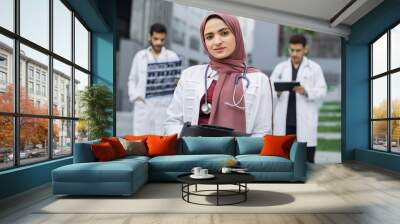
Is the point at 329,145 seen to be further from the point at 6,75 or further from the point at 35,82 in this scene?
the point at 6,75

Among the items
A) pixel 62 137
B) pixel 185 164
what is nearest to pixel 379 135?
pixel 185 164

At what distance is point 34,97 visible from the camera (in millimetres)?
5742

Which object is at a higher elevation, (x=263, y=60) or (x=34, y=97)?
(x=263, y=60)

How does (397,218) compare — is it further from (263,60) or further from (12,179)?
(263,60)

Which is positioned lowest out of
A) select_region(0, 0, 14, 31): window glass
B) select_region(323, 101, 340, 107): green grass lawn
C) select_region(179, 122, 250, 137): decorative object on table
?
select_region(179, 122, 250, 137): decorative object on table

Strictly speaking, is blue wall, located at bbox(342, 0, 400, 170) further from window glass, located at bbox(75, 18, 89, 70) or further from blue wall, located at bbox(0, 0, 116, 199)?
window glass, located at bbox(75, 18, 89, 70)

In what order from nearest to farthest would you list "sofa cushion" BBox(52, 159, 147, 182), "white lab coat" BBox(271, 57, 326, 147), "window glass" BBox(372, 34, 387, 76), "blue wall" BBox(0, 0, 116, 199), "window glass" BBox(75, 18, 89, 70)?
"sofa cushion" BBox(52, 159, 147, 182)
"blue wall" BBox(0, 0, 116, 199)
"window glass" BBox(75, 18, 89, 70)
"window glass" BBox(372, 34, 387, 76)
"white lab coat" BBox(271, 57, 326, 147)

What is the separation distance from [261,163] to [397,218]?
226 centimetres

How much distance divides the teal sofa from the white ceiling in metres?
2.97

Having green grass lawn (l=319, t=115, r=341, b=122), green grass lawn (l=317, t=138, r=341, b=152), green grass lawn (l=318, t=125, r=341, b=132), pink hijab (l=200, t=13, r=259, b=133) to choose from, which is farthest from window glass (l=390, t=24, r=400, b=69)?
pink hijab (l=200, t=13, r=259, b=133)

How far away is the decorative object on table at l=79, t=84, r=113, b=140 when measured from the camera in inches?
304

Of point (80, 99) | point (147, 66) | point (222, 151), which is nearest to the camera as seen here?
point (222, 151)

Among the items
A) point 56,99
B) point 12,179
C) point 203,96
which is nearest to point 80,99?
point 56,99

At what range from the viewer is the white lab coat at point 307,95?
29.1 feet
